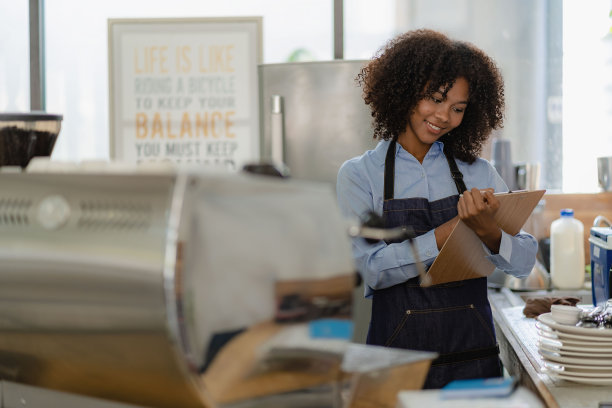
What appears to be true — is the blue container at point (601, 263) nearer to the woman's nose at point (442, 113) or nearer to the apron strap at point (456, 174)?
the apron strap at point (456, 174)

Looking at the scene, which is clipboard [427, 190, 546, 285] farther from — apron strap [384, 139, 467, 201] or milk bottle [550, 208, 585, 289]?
milk bottle [550, 208, 585, 289]

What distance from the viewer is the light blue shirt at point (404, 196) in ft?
5.96

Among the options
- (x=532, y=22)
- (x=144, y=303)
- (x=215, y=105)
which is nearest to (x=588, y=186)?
(x=532, y=22)

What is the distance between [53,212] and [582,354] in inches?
44.4

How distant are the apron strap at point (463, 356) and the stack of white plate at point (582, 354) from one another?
253 mm

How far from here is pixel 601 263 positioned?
2.23 metres

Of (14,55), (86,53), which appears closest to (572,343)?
(86,53)

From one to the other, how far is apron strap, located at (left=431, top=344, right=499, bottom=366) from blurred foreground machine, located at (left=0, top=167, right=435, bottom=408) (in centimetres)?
86

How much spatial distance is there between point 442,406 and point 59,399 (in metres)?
0.51

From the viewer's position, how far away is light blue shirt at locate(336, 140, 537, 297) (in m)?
1.82

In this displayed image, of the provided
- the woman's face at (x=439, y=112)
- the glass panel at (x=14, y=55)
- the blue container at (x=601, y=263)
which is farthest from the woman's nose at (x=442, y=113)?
the glass panel at (x=14, y=55)

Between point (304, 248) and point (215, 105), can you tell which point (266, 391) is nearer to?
point (304, 248)

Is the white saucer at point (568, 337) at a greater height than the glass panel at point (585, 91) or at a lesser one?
lesser

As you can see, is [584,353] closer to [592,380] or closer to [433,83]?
[592,380]
